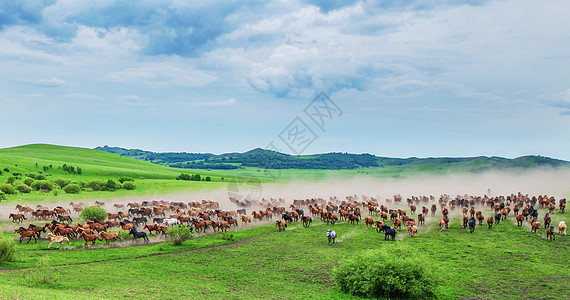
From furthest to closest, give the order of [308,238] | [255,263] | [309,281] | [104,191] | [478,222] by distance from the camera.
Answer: [104,191] < [478,222] < [308,238] < [255,263] < [309,281]

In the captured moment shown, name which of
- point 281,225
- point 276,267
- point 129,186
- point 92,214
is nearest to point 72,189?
point 129,186

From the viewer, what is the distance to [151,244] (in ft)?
99.0

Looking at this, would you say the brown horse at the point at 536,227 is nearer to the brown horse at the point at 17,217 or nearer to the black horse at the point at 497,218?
the black horse at the point at 497,218

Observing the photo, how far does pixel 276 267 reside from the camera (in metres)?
23.6

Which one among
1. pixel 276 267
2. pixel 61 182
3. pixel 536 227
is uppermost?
pixel 61 182

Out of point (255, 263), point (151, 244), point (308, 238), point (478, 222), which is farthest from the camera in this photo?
point (478, 222)

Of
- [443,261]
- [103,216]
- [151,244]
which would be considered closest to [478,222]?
[443,261]

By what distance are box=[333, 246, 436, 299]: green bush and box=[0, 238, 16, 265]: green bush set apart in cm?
1904

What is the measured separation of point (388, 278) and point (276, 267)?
309 inches

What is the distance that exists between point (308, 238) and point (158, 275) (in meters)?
14.4

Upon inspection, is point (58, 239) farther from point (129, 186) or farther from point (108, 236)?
point (129, 186)

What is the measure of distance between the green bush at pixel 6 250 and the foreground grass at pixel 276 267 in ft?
1.72

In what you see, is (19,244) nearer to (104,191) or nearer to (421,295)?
(421,295)

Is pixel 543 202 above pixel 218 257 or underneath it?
above
